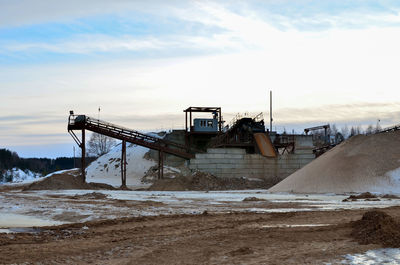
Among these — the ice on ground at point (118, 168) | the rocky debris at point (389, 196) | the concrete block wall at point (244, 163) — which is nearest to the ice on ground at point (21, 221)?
the rocky debris at point (389, 196)

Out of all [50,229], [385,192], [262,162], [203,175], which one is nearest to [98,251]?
[50,229]

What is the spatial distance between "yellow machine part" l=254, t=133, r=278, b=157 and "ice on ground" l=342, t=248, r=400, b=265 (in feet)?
125

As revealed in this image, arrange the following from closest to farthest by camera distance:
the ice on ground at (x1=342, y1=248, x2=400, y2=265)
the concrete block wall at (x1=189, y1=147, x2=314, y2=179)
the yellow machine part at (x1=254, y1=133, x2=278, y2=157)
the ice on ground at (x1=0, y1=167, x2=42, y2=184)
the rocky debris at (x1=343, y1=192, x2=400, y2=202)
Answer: the ice on ground at (x1=342, y1=248, x2=400, y2=265), the rocky debris at (x1=343, y1=192, x2=400, y2=202), the concrete block wall at (x1=189, y1=147, x2=314, y2=179), the yellow machine part at (x1=254, y1=133, x2=278, y2=157), the ice on ground at (x1=0, y1=167, x2=42, y2=184)

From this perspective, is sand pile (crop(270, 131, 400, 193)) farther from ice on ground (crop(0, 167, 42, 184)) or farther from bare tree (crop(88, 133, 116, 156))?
ice on ground (crop(0, 167, 42, 184))

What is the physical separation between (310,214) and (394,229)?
21.2 ft

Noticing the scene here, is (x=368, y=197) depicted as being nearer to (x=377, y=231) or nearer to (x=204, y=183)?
(x=377, y=231)

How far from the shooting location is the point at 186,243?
11852 mm

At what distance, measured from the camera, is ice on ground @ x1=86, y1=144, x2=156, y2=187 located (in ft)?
199

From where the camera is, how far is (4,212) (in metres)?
19.3

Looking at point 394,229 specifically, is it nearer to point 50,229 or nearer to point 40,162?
point 50,229

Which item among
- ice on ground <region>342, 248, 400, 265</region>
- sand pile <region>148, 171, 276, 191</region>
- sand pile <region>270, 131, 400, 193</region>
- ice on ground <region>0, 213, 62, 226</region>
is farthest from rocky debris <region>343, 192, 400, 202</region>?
ice on ground <region>342, 248, 400, 265</region>

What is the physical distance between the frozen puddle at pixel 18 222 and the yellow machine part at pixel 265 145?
3225cm

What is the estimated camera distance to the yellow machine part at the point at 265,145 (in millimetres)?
48625

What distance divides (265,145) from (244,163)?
3968 mm
